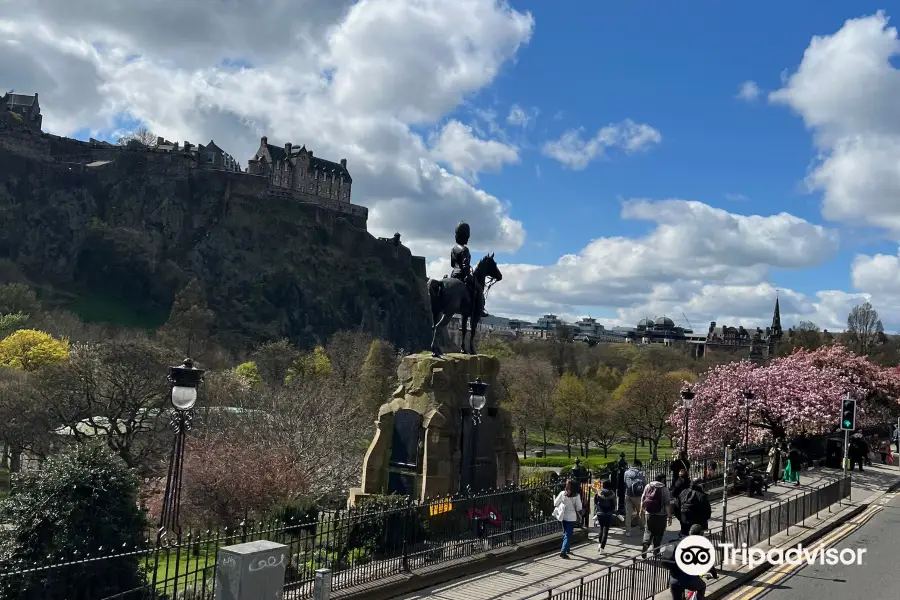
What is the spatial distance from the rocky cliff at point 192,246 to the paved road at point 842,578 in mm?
88888

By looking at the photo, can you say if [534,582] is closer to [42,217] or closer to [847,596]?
[847,596]

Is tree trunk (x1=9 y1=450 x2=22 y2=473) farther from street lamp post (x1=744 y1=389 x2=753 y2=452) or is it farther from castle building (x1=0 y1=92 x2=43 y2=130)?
castle building (x1=0 y1=92 x2=43 y2=130)

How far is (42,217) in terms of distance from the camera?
109 metres

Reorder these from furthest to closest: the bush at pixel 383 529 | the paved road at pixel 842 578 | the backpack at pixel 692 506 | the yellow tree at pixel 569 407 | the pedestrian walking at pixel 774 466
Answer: the yellow tree at pixel 569 407, the pedestrian walking at pixel 774 466, the backpack at pixel 692 506, the paved road at pixel 842 578, the bush at pixel 383 529

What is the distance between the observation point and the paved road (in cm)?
1132

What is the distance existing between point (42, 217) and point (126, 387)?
94.3 m

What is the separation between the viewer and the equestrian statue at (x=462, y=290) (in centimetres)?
1672

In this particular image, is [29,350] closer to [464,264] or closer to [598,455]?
[464,264]

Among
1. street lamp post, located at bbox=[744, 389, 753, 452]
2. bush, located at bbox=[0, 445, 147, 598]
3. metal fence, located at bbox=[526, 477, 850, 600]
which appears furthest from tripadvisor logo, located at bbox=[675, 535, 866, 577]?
street lamp post, located at bbox=[744, 389, 753, 452]

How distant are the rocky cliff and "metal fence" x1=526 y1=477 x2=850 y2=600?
86786mm

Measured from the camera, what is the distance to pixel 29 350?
49.1 meters

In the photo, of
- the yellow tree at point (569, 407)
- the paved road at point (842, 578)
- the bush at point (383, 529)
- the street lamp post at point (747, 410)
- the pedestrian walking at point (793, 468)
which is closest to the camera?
the bush at point (383, 529)

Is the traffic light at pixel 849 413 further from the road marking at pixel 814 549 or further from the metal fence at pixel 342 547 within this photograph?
the metal fence at pixel 342 547

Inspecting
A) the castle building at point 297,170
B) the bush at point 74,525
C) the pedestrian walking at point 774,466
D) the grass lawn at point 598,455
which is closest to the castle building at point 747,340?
the grass lawn at point 598,455
